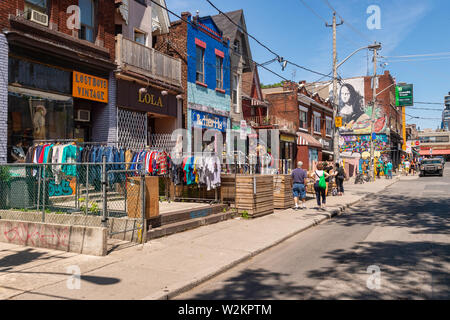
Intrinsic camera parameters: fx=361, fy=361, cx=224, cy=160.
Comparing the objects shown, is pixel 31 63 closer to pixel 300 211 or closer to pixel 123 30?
pixel 123 30

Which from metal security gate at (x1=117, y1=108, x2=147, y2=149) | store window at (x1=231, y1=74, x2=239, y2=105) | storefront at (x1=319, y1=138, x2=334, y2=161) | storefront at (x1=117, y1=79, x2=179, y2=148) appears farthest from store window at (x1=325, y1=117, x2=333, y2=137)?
metal security gate at (x1=117, y1=108, x2=147, y2=149)

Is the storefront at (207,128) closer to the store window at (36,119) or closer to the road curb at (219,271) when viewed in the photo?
the store window at (36,119)

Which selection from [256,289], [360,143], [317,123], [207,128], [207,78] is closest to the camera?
[256,289]

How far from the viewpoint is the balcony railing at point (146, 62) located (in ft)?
46.6

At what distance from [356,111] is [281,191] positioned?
132ft

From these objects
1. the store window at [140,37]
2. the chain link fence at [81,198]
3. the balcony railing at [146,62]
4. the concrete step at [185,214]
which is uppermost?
the store window at [140,37]

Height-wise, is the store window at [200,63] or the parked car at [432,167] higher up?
the store window at [200,63]

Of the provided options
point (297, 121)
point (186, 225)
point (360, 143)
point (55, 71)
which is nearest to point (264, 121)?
point (297, 121)

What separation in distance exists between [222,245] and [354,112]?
153ft

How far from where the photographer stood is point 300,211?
44.5 feet

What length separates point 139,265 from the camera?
6406mm

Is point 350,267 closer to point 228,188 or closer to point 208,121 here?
point 228,188

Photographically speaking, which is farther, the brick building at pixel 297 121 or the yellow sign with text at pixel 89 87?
the brick building at pixel 297 121

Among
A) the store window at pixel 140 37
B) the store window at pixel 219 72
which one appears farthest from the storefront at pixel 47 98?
the store window at pixel 219 72
